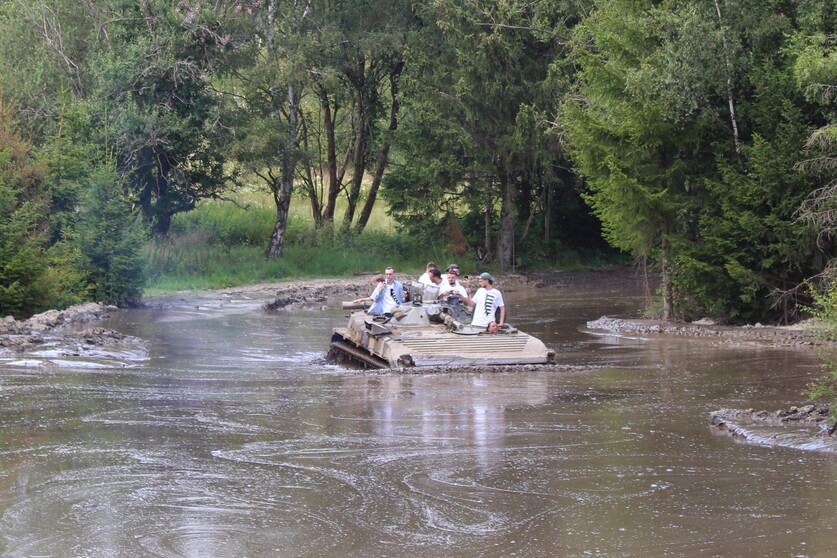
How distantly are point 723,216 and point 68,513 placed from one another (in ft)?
59.4

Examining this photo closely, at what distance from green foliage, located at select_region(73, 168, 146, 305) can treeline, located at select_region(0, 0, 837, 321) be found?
59 millimetres

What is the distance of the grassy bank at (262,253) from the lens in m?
37.3

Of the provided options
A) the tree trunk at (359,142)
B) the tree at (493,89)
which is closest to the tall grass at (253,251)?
the tree trunk at (359,142)

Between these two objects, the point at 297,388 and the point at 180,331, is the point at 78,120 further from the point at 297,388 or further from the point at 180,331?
the point at 297,388

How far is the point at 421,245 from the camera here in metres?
44.4

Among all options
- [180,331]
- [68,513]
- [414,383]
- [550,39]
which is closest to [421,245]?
[550,39]

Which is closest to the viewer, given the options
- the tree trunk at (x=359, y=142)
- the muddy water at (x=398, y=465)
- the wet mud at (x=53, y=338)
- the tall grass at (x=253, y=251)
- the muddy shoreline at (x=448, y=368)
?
the muddy water at (x=398, y=465)

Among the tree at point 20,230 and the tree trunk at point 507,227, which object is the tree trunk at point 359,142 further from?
the tree at point 20,230

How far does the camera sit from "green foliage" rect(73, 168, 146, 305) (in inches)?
1107

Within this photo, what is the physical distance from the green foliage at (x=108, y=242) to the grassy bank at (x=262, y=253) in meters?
5.51

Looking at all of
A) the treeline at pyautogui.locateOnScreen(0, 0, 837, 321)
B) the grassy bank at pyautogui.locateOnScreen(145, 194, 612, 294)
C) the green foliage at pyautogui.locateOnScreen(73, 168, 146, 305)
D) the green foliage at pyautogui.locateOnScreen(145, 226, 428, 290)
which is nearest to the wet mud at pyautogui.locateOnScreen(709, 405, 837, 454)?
the treeline at pyautogui.locateOnScreen(0, 0, 837, 321)

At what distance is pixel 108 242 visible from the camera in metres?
28.3

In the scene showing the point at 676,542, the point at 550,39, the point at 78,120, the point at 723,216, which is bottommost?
the point at 676,542

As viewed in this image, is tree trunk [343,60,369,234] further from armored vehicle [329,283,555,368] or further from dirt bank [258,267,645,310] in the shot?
armored vehicle [329,283,555,368]
